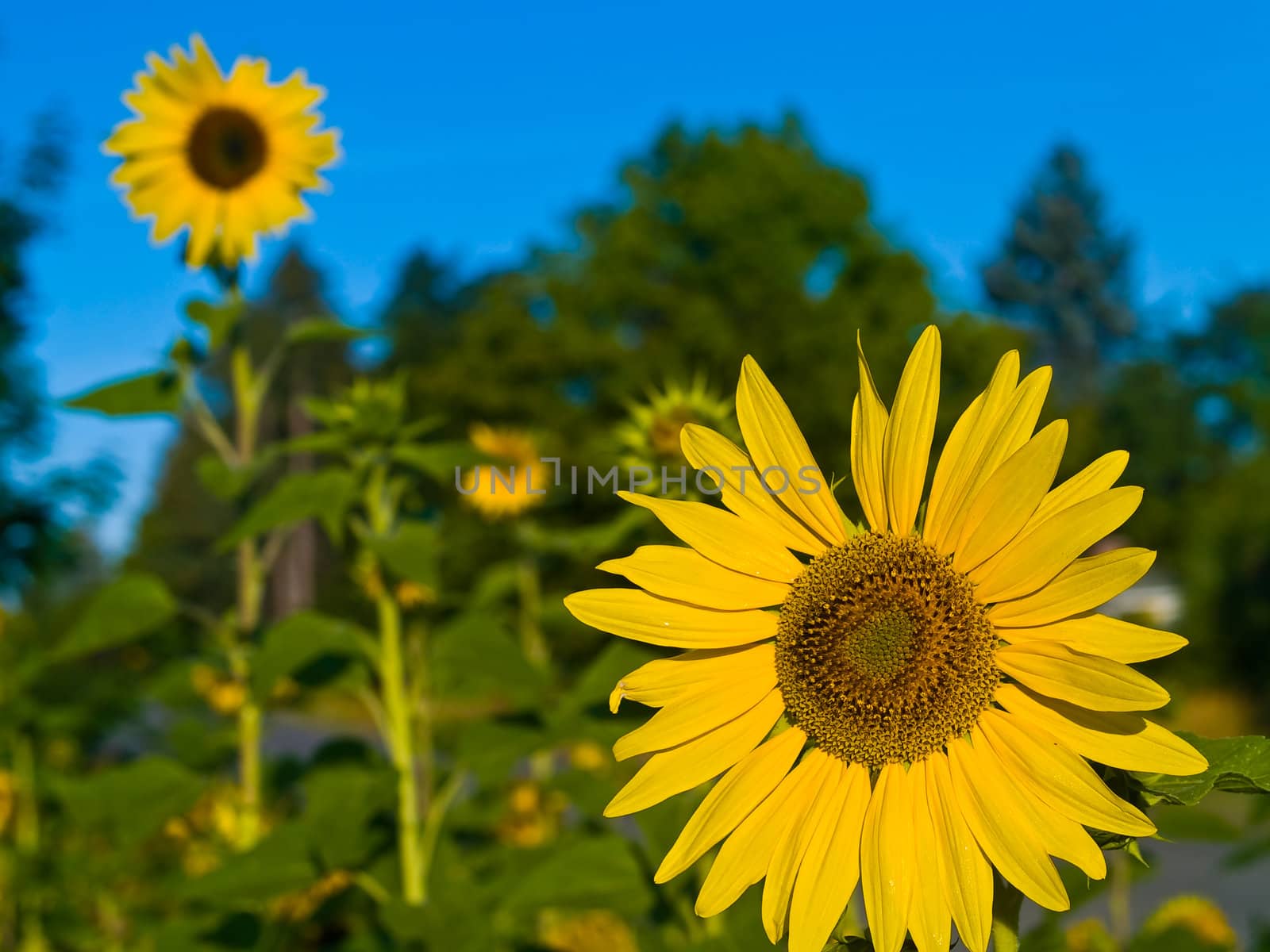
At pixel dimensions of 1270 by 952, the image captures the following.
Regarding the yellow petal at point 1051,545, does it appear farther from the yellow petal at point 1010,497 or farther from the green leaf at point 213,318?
the green leaf at point 213,318

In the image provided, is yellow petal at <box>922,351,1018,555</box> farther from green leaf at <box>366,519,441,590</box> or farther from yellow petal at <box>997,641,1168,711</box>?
green leaf at <box>366,519,441,590</box>

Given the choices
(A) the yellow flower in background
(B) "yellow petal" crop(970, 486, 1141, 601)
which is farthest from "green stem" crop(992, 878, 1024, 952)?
(A) the yellow flower in background

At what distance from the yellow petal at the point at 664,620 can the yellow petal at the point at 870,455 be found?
134mm

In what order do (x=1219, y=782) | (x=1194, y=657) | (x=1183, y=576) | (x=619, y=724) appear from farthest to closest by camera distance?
(x=1183, y=576) → (x=1194, y=657) → (x=619, y=724) → (x=1219, y=782)

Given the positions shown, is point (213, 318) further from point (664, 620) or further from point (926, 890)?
point (926, 890)

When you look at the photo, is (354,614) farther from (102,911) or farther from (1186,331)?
(1186,331)

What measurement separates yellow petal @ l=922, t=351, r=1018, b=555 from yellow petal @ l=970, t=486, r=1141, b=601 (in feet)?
0.18

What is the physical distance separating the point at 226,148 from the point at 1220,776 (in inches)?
109

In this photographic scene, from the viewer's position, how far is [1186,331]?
41656 millimetres

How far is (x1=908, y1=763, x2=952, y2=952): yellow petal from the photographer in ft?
3.08

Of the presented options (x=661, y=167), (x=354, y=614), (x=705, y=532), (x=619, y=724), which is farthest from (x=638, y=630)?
(x=661, y=167)

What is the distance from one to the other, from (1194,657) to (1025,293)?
3326 cm

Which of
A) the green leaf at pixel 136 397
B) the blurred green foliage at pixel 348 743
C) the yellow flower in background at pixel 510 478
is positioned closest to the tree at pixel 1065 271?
the blurred green foliage at pixel 348 743

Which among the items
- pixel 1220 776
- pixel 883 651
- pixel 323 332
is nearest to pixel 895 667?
pixel 883 651
